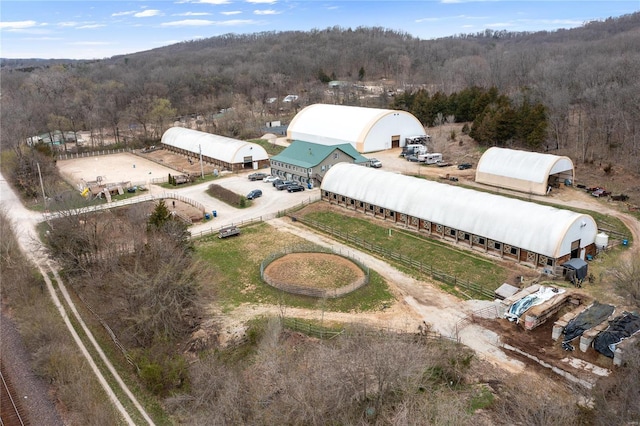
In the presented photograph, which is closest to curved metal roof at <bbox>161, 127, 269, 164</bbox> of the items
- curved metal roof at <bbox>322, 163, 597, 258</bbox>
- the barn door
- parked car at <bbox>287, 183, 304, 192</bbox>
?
parked car at <bbox>287, 183, 304, 192</bbox>

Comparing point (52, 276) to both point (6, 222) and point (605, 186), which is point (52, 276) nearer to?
point (6, 222)

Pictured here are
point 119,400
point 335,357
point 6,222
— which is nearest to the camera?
point 335,357

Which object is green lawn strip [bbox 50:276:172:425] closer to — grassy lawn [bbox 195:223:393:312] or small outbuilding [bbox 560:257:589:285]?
grassy lawn [bbox 195:223:393:312]

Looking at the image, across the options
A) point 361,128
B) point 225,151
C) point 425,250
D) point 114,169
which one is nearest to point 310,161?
point 225,151

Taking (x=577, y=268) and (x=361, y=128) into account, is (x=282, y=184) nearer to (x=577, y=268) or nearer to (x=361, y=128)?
(x=361, y=128)

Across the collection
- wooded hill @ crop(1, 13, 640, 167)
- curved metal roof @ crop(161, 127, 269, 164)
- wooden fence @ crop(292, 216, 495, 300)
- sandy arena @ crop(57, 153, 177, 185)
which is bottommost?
wooden fence @ crop(292, 216, 495, 300)

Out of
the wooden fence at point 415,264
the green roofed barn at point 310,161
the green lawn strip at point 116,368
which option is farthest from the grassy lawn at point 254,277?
the green roofed barn at point 310,161

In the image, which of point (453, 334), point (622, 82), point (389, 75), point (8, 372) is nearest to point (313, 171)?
point (453, 334)
